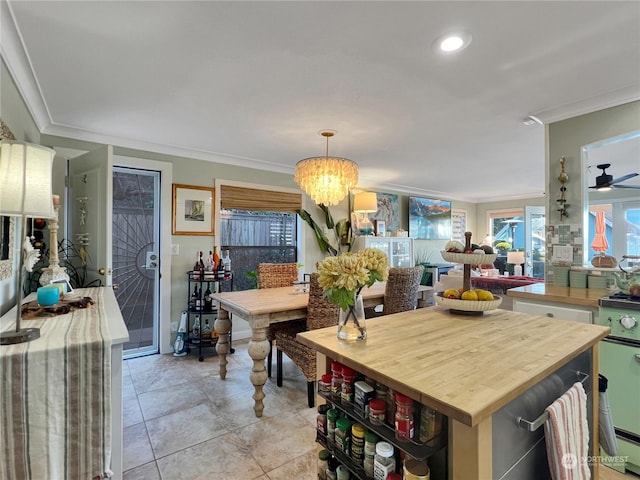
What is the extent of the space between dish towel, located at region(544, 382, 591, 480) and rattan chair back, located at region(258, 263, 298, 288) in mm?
2663

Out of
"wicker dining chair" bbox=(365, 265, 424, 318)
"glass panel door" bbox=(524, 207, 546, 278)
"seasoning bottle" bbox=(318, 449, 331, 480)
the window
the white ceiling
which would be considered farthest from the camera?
"glass panel door" bbox=(524, 207, 546, 278)

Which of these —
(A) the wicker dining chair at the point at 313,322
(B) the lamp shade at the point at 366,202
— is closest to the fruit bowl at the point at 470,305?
(A) the wicker dining chair at the point at 313,322

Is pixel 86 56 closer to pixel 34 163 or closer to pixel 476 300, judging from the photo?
pixel 34 163

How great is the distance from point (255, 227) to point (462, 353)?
12.0 ft

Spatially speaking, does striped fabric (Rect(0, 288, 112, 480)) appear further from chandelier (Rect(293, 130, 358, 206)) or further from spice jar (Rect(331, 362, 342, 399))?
chandelier (Rect(293, 130, 358, 206))

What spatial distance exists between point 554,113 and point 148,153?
3.84 m

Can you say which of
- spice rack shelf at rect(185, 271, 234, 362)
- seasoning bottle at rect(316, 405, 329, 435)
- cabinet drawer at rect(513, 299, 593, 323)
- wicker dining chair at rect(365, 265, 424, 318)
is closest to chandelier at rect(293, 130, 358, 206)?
wicker dining chair at rect(365, 265, 424, 318)

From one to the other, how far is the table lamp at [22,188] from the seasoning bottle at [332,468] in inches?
47.4

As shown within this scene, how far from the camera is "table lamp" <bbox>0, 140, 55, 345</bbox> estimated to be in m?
1.14

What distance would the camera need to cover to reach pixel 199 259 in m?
3.55

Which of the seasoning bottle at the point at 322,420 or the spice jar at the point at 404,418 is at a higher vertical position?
the spice jar at the point at 404,418

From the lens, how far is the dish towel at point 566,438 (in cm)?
93

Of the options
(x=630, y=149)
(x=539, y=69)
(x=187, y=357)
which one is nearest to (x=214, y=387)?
(x=187, y=357)

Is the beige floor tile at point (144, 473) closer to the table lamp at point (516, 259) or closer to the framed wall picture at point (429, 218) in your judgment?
the framed wall picture at point (429, 218)
